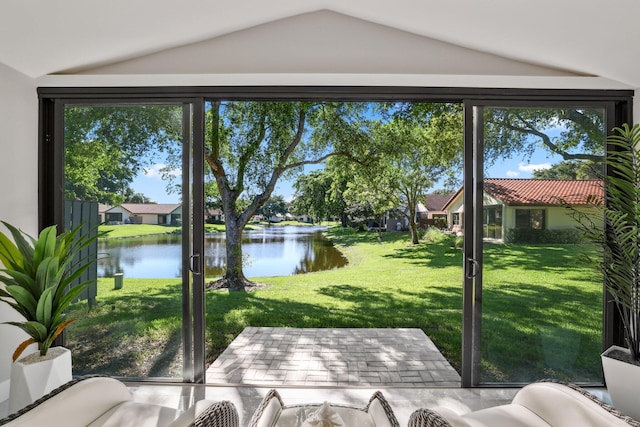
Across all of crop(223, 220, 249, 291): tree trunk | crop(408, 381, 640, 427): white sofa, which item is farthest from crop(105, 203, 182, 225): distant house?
crop(408, 381, 640, 427): white sofa

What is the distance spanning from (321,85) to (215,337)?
3.23 metres

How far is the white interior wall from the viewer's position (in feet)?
7.55

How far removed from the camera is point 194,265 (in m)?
2.54

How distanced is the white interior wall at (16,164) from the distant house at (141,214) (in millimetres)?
535

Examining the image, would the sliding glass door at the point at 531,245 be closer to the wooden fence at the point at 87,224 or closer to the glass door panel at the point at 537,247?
the glass door panel at the point at 537,247

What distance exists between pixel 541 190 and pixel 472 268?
832 millimetres

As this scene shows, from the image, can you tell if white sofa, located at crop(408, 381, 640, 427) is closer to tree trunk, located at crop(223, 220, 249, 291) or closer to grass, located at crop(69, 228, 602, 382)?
grass, located at crop(69, 228, 602, 382)

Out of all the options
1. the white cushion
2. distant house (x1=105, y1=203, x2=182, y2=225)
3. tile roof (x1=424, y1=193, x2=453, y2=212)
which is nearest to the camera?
the white cushion

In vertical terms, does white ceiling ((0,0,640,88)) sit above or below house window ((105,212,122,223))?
Answer: above

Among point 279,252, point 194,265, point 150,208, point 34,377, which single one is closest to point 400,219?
point 279,252

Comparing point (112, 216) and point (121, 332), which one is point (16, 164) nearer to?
point (112, 216)

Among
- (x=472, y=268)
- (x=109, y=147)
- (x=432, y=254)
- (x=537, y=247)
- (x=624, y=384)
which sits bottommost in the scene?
(x=624, y=384)

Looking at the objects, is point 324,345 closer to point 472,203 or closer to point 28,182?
point 472,203

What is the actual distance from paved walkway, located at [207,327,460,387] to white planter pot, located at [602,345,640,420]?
96 centimetres
